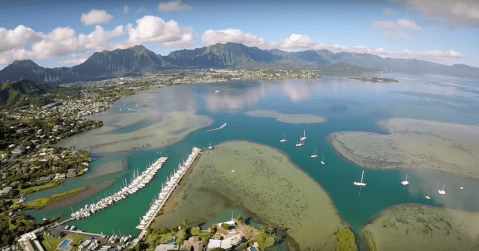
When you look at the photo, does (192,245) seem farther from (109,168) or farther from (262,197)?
(109,168)

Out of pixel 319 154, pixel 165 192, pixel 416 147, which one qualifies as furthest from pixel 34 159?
pixel 416 147

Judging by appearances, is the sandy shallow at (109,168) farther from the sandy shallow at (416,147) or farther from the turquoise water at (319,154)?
the sandy shallow at (416,147)

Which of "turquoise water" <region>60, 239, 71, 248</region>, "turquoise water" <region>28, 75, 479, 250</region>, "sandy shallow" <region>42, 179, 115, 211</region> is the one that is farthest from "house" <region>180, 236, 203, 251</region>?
"sandy shallow" <region>42, 179, 115, 211</region>

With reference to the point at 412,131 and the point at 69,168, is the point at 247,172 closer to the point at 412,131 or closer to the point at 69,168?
the point at 69,168

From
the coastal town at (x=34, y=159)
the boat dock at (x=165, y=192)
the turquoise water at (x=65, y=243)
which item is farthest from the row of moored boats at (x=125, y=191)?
the turquoise water at (x=65, y=243)

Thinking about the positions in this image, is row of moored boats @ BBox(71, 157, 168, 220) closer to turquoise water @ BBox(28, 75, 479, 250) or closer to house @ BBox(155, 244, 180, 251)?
turquoise water @ BBox(28, 75, 479, 250)
